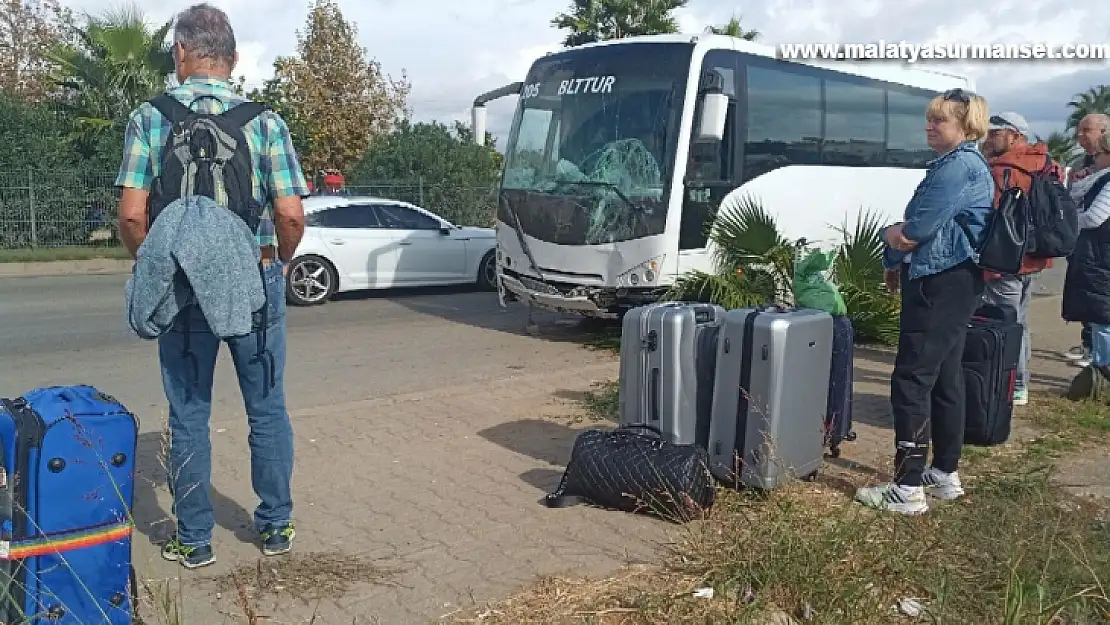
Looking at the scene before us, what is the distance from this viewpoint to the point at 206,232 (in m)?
3.72

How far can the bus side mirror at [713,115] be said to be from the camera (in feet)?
32.4

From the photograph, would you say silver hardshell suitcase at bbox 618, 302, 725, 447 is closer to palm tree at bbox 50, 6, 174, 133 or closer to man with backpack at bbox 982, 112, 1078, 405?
man with backpack at bbox 982, 112, 1078, 405

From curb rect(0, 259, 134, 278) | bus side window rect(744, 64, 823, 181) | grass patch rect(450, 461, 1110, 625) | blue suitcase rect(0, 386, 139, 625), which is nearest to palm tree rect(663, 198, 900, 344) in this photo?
bus side window rect(744, 64, 823, 181)

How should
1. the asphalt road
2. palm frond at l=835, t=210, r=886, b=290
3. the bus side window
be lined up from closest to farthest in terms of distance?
the asphalt road → palm frond at l=835, t=210, r=886, b=290 → the bus side window

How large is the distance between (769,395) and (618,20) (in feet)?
87.6

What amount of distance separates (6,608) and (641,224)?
24.8ft

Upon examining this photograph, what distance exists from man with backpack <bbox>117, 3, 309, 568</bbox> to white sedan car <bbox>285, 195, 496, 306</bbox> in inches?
381

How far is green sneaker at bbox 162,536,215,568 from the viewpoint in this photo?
13.4ft

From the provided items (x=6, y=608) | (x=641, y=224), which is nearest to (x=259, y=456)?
(x=6, y=608)

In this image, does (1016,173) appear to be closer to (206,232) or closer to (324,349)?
(206,232)

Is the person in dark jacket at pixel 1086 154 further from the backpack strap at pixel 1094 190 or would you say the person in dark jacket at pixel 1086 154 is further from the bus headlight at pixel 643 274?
the bus headlight at pixel 643 274

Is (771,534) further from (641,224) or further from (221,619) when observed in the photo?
(641,224)

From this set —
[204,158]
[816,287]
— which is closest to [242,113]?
[204,158]

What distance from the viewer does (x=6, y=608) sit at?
124 inches
